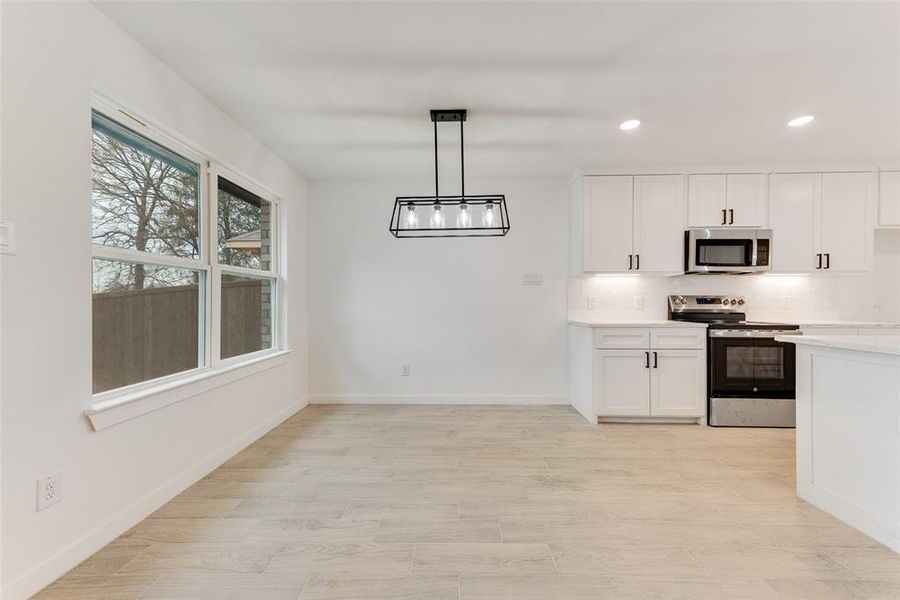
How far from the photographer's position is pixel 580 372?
4.29 metres

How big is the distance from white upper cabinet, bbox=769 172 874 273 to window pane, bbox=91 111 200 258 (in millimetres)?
5078

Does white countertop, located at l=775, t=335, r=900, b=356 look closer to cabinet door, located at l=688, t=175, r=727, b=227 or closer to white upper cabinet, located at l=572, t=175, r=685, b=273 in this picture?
white upper cabinet, located at l=572, t=175, r=685, b=273

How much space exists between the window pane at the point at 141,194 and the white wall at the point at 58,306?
169 millimetres

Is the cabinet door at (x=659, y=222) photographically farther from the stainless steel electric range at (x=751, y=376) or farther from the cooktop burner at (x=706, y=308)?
the stainless steel electric range at (x=751, y=376)

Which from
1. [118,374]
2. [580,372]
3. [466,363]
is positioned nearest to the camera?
[118,374]

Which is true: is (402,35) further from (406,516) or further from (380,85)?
(406,516)

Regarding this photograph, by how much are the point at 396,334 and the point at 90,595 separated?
3249mm

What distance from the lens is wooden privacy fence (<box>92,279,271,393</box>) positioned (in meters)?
2.08

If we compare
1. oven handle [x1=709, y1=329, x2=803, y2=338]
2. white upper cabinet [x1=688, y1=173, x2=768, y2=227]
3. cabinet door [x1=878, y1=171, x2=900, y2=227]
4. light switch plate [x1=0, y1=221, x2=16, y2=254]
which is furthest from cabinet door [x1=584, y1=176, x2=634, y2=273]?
light switch plate [x1=0, y1=221, x2=16, y2=254]

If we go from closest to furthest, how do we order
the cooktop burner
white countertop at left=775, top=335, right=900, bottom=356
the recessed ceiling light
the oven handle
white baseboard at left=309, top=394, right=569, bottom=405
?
white countertop at left=775, top=335, right=900, bottom=356, the recessed ceiling light, the oven handle, the cooktop burner, white baseboard at left=309, top=394, right=569, bottom=405

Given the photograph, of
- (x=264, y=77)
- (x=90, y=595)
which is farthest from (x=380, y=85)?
(x=90, y=595)

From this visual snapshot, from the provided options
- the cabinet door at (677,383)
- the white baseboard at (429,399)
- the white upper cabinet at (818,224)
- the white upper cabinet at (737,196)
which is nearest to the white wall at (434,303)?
the white baseboard at (429,399)

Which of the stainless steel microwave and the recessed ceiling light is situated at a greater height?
the recessed ceiling light

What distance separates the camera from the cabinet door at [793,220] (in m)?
4.11
